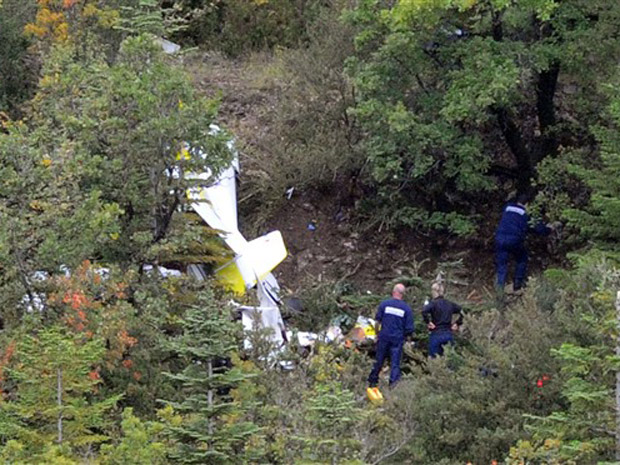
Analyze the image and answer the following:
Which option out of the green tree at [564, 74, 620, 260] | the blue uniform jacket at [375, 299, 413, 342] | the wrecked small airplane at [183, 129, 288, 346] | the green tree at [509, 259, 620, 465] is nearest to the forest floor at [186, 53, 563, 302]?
the wrecked small airplane at [183, 129, 288, 346]

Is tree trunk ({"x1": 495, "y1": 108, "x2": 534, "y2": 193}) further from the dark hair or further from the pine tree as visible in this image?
the pine tree

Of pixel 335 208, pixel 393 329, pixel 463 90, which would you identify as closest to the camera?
pixel 393 329

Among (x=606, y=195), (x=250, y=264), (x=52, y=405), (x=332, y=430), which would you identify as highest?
(x=332, y=430)

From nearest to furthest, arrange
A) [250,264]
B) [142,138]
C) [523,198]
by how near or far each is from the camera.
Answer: [142,138]
[250,264]
[523,198]

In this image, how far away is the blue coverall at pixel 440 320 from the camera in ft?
57.0

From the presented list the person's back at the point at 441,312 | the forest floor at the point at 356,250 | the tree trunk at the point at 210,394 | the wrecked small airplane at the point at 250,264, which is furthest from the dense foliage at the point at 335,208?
the wrecked small airplane at the point at 250,264

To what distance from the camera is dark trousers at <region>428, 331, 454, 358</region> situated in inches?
683

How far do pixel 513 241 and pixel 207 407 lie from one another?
9.71 metres

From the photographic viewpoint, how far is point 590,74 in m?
20.7

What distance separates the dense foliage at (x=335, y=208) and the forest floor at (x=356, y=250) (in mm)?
288

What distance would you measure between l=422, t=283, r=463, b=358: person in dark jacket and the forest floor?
9.40 feet

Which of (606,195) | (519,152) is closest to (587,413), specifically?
(606,195)

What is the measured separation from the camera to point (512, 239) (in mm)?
20094

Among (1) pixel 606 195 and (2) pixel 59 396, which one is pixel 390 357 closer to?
(1) pixel 606 195
